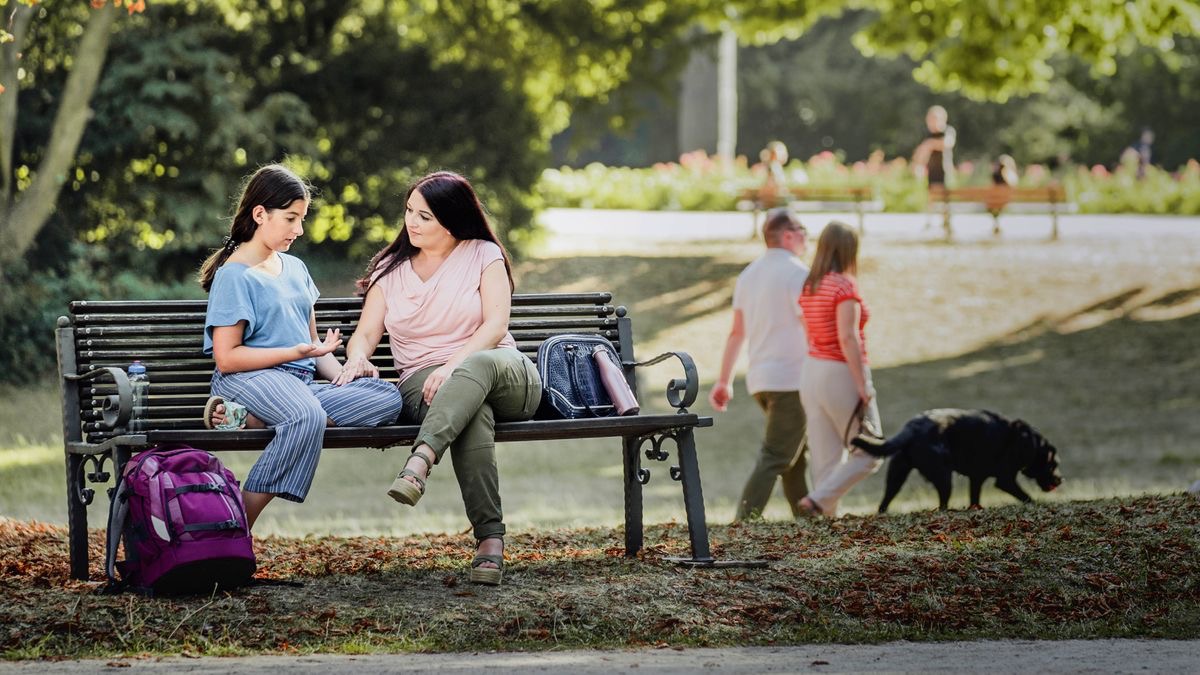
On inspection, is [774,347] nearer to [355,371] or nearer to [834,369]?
[834,369]

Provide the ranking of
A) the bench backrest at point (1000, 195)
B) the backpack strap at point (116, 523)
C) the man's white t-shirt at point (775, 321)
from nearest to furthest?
the backpack strap at point (116, 523)
the man's white t-shirt at point (775, 321)
the bench backrest at point (1000, 195)

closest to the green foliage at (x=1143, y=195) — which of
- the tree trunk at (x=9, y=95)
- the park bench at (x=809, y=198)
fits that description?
the park bench at (x=809, y=198)

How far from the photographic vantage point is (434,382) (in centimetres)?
637

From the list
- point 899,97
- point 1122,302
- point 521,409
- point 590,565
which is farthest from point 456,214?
point 899,97

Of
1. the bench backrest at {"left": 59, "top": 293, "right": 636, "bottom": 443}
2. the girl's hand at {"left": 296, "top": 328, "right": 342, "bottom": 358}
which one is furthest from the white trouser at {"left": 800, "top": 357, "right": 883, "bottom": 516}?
the girl's hand at {"left": 296, "top": 328, "right": 342, "bottom": 358}

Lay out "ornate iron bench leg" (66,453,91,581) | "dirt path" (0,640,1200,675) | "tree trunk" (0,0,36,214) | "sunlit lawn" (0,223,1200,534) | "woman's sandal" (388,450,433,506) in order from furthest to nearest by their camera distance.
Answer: "tree trunk" (0,0,36,214)
"sunlit lawn" (0,223,1200,534)
"ornate iron bench leg" (66,453,91,581)
"woman's sandal" (388,450,433,506)
"dirt path" (0,640,1200,675)

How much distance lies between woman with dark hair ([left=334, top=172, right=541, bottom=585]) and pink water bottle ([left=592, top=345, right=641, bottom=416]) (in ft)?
1.15

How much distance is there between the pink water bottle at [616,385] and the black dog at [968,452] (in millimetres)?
2486

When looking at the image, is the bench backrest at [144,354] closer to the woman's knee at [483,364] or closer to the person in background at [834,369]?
the woman's knee at [483,364]

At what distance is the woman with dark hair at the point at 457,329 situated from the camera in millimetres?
6188

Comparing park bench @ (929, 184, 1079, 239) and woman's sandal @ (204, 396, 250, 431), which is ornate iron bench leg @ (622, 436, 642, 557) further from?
park bench @ (929, 184, 1079, 239)

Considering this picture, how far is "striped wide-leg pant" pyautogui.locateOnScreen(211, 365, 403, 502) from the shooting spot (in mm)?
6066

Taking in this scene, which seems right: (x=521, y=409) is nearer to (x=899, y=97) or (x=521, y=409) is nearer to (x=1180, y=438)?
(x=1180, y=438)

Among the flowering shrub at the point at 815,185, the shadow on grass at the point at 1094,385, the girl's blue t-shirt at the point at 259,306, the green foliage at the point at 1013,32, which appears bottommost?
the shadow on grass at the point at 1094,385
